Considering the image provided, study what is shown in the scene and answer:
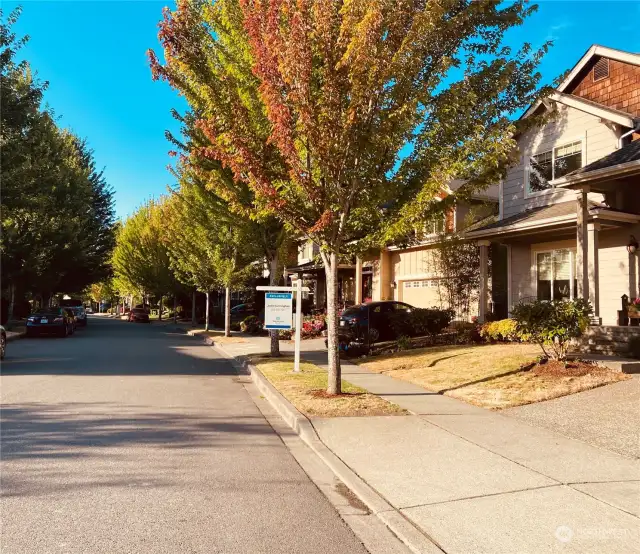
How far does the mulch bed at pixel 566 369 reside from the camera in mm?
9883

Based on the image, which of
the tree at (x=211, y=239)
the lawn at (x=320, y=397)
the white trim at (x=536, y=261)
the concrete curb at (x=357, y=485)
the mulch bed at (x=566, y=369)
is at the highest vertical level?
the tree at (x=211, y=239)

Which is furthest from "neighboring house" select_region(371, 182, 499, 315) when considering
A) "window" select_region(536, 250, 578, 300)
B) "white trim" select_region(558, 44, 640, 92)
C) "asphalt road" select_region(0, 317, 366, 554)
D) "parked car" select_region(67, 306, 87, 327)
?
"parked car" select_region(67, 306, 87, 327)

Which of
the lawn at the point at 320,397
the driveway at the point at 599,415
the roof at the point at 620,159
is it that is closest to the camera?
the driveway at the point at 599,415

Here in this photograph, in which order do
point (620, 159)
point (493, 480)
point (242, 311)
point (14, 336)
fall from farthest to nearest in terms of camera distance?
point (242, 311) < point (14, 336) < point (620, 159) < point (493, 480)

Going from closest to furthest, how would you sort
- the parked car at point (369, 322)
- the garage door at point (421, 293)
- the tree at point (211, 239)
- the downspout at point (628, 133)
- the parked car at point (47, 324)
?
the downspout at point (628, 133), the tree at point (211, 239), the parked car at point (369, 322), the garage door at point (421, 293), the parked car at point (47, 324)

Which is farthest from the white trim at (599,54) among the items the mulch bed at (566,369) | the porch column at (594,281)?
the mulch bed at (566,369)

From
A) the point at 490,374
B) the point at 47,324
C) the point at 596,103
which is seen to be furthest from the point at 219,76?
the point at 47,324

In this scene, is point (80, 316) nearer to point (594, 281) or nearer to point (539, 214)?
point (539, 214)

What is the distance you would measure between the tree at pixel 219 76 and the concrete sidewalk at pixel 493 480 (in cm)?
449

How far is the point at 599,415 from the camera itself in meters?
7.64

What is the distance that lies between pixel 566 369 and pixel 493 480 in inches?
223

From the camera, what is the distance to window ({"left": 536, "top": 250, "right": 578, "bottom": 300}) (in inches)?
611

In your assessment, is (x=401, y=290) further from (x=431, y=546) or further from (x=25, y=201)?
(x=431, y=546)

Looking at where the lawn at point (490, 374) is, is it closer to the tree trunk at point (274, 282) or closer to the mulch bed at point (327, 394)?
the mulch bed at point (327, 394)
